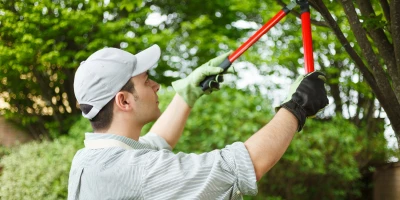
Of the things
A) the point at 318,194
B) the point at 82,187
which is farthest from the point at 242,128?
the point at 82,187

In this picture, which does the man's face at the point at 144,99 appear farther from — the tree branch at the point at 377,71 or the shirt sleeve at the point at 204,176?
the tree branch at the point at 377,71

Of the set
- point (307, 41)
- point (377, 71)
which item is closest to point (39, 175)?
point (377, 71)

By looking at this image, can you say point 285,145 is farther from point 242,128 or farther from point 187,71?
point 187,71

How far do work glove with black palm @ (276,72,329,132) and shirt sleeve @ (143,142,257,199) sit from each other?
275 mm

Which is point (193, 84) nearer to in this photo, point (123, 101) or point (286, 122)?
point (123, 101)

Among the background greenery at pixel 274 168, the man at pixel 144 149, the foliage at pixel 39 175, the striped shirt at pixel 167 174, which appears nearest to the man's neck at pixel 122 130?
the man at pixel 144 149

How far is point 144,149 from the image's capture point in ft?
7.45

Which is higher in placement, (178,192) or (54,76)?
(178,192)

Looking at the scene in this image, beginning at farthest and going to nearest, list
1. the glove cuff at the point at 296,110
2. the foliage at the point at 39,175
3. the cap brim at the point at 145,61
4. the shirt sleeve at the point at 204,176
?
the foliage at the point at 39,175 → the cap brim at the point at 145,61 → the glove cuff at the point at 296,110 → the shirt sleeve at the point at 204,176

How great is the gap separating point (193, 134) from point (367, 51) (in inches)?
165

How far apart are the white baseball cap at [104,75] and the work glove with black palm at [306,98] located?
65cm

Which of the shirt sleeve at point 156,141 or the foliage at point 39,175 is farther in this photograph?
the foliage at point 39,175

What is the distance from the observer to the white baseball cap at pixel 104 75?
2.38 m

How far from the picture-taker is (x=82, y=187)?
91.6 inches
